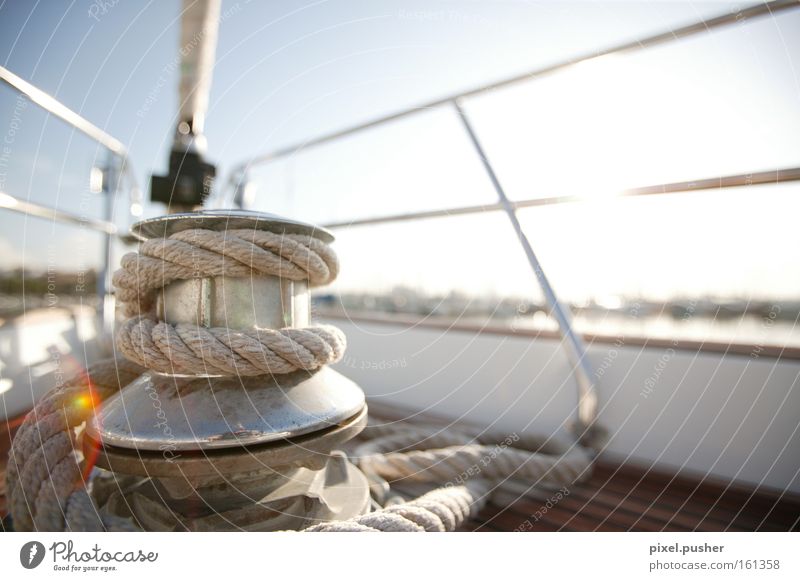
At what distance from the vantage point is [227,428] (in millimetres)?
460

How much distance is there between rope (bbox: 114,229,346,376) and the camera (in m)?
0.48

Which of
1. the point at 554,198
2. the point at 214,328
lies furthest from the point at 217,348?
the point at 554,198

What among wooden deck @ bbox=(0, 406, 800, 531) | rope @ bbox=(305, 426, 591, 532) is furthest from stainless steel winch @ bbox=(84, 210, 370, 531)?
wooden deck @ bbox=(0, 406, 800, 531)

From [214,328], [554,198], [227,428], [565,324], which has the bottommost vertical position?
[227,428]

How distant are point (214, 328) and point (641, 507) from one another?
0.84 metres

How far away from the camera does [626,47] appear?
2.43 ft

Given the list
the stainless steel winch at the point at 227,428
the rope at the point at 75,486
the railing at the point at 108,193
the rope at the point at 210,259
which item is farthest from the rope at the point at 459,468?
the railing at the point at 108,193

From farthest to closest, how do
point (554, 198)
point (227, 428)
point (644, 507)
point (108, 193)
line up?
point (108, 193)
point (554, 198)
point (644, 507)
point (227, 428)

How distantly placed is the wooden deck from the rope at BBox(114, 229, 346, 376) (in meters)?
0.43

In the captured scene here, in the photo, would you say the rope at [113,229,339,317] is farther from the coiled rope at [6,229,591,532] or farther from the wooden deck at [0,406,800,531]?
the wooden deck at [0,406,800,531]

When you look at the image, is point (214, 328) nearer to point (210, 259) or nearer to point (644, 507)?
point (210, 259)
